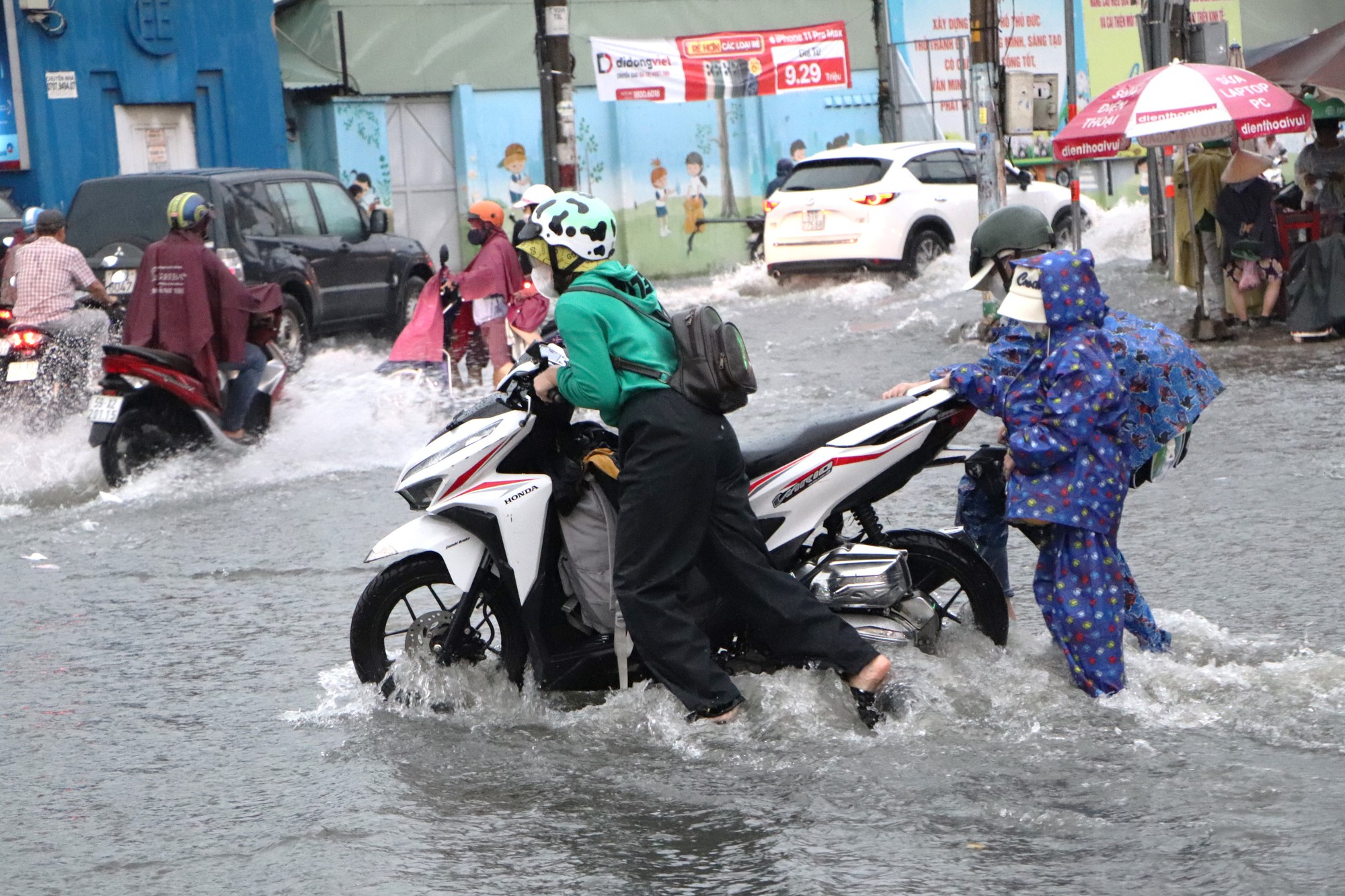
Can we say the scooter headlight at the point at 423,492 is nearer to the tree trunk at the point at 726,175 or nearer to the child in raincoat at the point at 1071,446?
the child in raincoat at the point at 1071,446

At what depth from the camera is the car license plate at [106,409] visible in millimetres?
9677

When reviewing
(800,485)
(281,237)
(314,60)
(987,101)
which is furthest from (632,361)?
(314,60)

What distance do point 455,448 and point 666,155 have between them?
2230 centimetres

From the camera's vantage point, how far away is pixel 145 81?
22.5 meters

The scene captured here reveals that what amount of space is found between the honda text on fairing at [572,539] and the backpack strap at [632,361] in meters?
0.25

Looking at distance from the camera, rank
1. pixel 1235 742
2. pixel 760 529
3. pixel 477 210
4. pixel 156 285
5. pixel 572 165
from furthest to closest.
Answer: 1. pixel 572 165
2. pixel 477 210
3. pixel 156 285
4. pixel 760 529
5. pixel 1235 742

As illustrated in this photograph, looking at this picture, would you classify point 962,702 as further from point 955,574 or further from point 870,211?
point 870,211

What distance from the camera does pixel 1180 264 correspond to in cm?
1535

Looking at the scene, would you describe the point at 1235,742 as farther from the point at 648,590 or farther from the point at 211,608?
the point at 211,608

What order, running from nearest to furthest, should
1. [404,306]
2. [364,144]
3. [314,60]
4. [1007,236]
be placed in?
[1007,236] < [404,306] < [364,144] < [314,60]

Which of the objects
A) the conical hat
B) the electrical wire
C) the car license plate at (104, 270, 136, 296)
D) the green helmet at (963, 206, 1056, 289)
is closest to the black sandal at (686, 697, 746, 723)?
the green helmet at (963, 206, 1056, 289)

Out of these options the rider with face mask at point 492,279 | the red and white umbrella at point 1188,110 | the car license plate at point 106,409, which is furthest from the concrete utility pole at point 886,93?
the car license plate at point 106,409

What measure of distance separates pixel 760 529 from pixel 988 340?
377 inches

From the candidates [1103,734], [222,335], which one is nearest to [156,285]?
[222,335]
